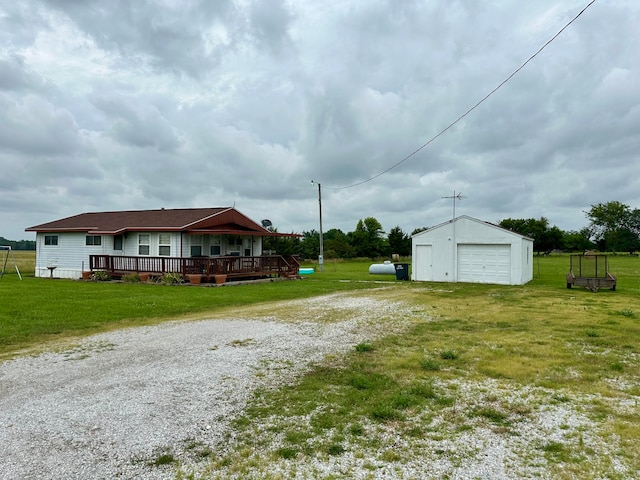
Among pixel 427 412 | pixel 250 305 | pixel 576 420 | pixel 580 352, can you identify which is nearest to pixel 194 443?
pixel 427 412

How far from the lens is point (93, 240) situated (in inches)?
961

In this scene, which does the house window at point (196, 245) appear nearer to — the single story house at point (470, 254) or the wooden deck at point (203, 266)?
the wooden deck at point (203, 266)

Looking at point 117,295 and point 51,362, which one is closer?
point 51,362

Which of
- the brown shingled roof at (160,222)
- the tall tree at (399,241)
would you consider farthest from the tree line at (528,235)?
the brown shingled roof at (160,222)

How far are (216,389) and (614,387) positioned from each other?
4.65 metres

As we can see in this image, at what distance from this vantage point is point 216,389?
5227mm

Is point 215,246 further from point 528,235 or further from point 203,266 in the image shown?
point 528,235

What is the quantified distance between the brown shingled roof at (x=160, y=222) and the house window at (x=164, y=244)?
547 mm

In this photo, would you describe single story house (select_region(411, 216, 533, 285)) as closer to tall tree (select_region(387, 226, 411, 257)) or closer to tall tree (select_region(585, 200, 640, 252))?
tall tree (select_region(387, 226, 411, 257))

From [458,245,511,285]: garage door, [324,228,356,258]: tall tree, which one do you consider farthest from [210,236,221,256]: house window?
[324,228,356,258]: tall tree

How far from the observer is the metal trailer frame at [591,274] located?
1792cm

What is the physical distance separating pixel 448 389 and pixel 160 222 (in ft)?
68.1

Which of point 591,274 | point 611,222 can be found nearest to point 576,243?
point 611,222

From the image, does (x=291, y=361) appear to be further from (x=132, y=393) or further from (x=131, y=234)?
(x=131, y=234)
